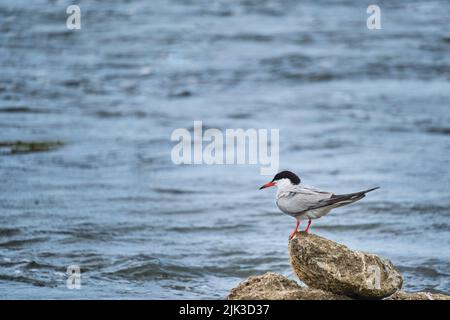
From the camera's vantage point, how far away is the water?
1370 cm

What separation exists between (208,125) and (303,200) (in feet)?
38.5

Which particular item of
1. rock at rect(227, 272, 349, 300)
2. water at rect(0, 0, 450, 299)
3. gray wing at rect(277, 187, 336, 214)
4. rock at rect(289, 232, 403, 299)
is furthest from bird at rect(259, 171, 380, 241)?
water at rect(0, 0, 450, 299)

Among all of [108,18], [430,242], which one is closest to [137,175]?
[430,242]

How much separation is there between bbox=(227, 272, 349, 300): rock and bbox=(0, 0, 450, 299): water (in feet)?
8.46

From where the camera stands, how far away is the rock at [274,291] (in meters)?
9.26

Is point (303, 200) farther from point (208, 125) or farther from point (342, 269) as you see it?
point (208, 125)

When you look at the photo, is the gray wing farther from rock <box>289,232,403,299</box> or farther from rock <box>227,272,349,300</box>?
rock <box>227,272,349,300</box>

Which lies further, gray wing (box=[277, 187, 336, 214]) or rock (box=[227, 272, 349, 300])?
rock (box=[227, 272, 349, 300])

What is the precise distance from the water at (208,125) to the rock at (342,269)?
9.95 feet

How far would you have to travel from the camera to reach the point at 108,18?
30.2 meters

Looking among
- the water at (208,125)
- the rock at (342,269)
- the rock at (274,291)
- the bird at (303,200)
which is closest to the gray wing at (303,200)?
the bird at (303,200)

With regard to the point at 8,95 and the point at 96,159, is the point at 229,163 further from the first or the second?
the point at 8,95

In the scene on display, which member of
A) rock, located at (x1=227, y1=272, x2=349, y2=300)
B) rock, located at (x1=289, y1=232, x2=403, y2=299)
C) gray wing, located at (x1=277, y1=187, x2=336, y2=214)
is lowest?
rock, located at (x1=227, y1=272, x2=349, y2=300)

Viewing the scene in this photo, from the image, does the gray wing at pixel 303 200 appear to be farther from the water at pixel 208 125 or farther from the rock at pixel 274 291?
the water at pixel 208 125
